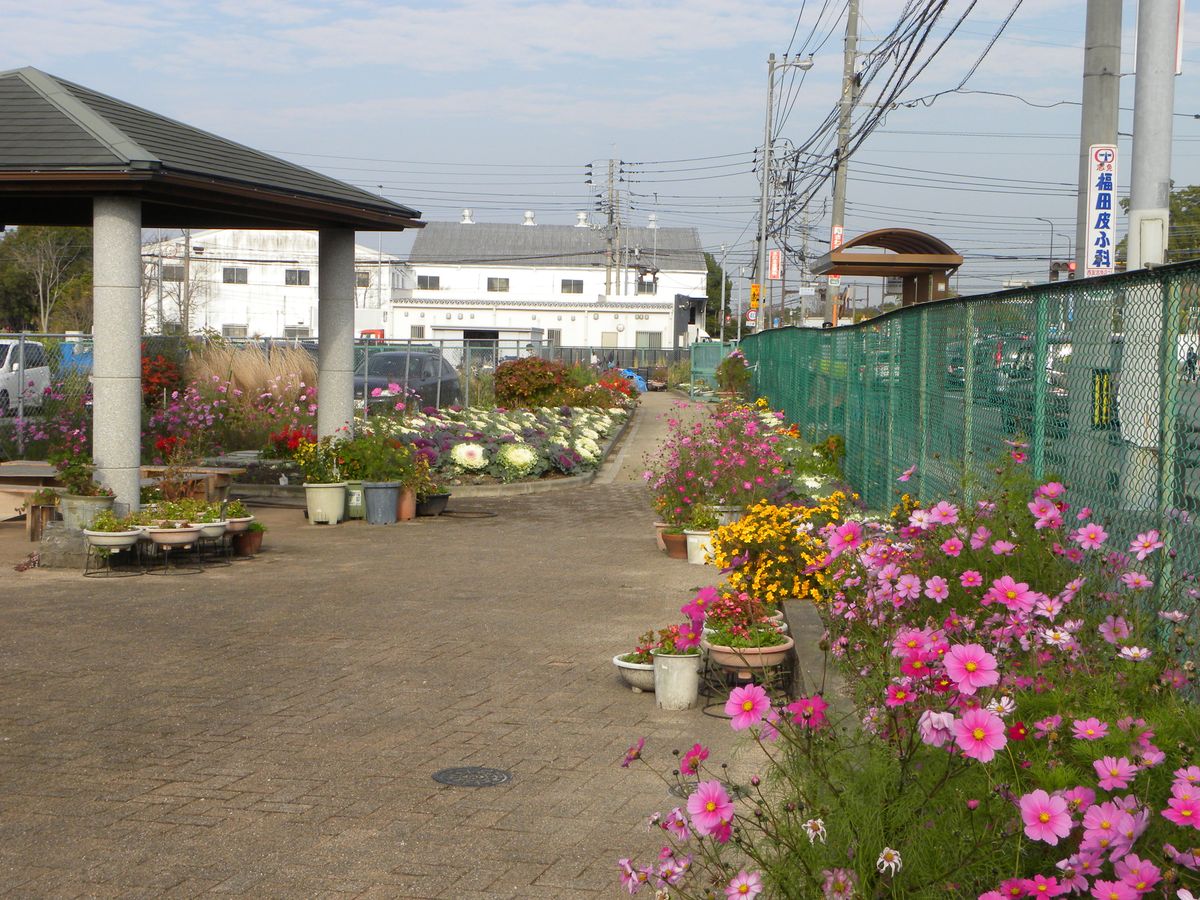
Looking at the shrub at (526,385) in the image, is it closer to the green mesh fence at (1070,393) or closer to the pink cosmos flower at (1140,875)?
the green mesh fence at (1070,393)

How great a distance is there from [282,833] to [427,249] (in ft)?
264

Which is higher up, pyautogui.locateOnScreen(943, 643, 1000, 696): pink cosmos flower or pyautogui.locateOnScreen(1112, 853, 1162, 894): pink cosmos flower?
pyautogui.locateOnScreen(943, 643, 1000, 696): pink cosmos flower

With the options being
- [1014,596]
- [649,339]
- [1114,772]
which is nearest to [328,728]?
[1014,596]

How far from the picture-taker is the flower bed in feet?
9.42

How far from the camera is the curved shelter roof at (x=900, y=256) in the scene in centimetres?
1955

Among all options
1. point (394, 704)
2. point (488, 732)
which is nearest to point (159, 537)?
point (394, 704)

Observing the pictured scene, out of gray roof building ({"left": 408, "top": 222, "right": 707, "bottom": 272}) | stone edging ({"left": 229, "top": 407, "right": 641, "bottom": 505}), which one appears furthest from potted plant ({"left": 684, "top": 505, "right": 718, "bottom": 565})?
gray roof building ({"left": 408, "top": 222, "right": 707, "bottom": 272})

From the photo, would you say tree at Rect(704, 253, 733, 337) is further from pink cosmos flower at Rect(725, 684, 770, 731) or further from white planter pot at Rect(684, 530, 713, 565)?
pink cosmos flower at Rect(725, 684, 770, 731)

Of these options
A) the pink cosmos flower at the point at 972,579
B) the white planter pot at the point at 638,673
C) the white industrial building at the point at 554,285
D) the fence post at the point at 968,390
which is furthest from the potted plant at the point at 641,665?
the white industrial building at the point at 554,285

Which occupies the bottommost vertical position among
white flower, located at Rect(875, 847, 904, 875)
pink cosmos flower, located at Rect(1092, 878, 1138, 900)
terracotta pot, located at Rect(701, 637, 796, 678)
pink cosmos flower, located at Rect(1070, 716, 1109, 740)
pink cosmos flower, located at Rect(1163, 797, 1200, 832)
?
terracotta pot, located at Rect(701, 637, 796, 678)

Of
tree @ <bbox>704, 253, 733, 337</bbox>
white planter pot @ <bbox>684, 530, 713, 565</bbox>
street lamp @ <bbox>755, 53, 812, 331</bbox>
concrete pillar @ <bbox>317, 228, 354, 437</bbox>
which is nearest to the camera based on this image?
white planter pot @ <bbox>684, 530, 713, 565</bbox>

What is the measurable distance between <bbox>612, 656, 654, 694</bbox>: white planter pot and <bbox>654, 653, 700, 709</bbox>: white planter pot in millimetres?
150

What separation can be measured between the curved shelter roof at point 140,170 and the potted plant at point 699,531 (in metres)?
5.28

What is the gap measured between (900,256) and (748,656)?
13.5 metres
